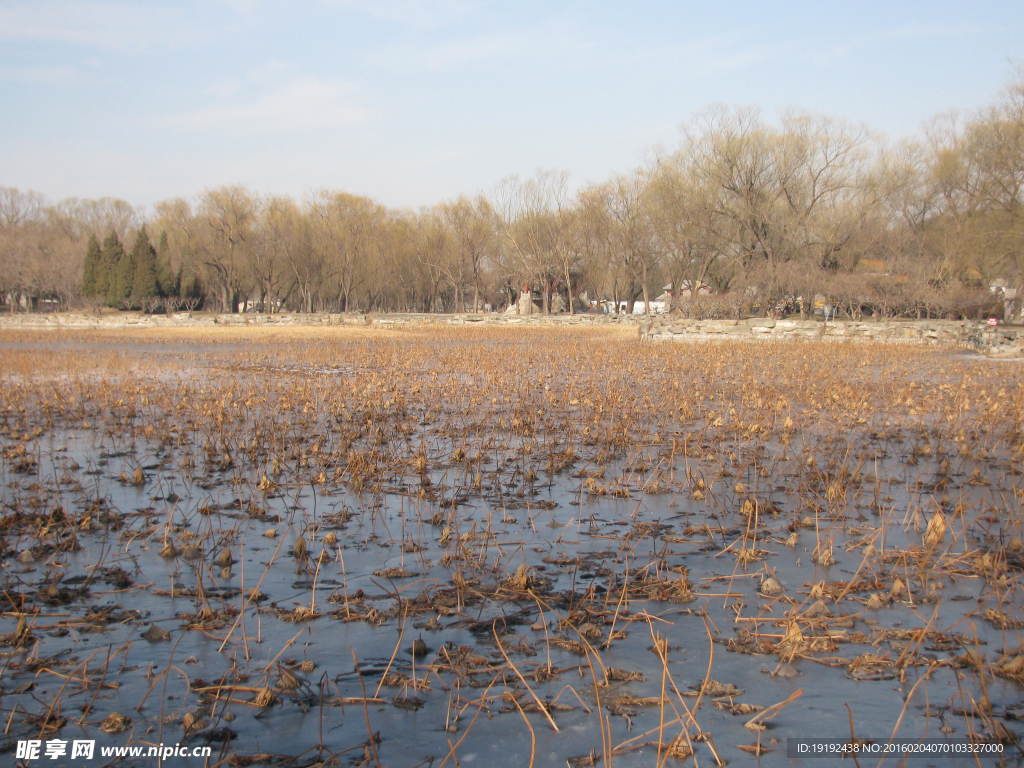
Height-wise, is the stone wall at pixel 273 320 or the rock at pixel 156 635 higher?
the stone wall at pixel 273 320

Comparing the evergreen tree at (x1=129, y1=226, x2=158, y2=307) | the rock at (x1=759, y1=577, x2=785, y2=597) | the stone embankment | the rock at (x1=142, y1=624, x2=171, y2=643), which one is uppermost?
the evergreen tree at (x1=129, y1=226, x2=158, y2=307)

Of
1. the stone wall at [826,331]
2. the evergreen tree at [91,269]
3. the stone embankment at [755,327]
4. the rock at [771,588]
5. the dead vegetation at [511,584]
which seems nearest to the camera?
the dead vegetation at [511,584]

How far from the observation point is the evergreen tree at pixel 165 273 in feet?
215

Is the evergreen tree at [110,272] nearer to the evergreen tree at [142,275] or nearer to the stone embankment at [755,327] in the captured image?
the evergreen tree at [142,275]

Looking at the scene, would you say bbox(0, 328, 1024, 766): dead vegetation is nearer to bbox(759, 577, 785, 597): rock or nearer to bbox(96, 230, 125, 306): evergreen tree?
bbox(759, 577, 785, 597): rock

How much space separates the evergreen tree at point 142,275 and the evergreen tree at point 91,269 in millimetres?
4082

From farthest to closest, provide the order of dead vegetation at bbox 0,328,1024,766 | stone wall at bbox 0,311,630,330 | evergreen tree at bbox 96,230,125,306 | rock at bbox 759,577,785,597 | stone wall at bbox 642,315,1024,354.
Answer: evergreen tree at bbox 96,230,125,306 → stone wall at bbox 0,311,630,330 → stone wall at bbox 642,315,1024,354 → rock at bbox 759,577,785,597 → dead vegetation at bbox 0,328,1024,766

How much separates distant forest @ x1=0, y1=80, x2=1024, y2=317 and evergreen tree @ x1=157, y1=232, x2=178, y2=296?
0.59 feet

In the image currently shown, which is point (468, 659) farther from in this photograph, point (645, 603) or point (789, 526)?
point (789, 526)

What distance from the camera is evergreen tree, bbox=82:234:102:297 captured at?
2594 inches

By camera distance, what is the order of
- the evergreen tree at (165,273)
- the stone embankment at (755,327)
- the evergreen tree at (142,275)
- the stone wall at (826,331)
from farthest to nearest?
the evergreen tree at (165,273) < the evergreen tree at (142,275) < the stone wall at (826,331) < the stone embankment at (755,327)

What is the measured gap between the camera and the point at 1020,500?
6184 mm

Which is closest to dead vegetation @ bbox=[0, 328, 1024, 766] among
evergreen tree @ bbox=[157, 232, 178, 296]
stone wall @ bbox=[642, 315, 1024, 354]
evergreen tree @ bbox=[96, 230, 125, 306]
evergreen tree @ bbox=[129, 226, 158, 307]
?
stone wall @ bbox=[642, 315, 1024, 354]

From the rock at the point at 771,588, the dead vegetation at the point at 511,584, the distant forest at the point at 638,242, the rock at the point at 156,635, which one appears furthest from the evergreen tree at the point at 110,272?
the rock at the point at 771,588
